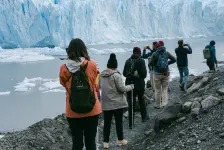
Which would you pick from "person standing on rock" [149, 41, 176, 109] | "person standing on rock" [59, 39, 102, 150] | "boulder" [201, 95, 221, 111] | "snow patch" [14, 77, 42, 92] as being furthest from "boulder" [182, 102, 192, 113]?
"snow patch" [14, 77, 42, 92]

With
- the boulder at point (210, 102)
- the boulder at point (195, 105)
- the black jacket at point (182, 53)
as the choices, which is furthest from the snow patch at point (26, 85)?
the boulder at point (210, 102)

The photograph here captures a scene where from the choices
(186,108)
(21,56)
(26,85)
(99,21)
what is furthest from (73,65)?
(99,21)

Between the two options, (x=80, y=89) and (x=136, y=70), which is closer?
(x=80, y=89)

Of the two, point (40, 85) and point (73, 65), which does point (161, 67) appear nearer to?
point (73, 65)

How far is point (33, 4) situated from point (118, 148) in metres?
34.0

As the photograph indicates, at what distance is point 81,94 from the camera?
2387 millimetres

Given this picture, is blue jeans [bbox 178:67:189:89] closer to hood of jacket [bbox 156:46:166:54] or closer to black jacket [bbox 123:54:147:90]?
hood of jacket [bbox 156:46:166:54]

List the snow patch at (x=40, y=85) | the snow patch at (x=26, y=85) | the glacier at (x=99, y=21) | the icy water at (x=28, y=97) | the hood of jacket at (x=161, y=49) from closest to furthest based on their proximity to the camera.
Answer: the hood of jacket at (x=161, y=49) → the icy water at (x=28, y=97) → the snow patch at (x=40, y=85) → the snow patch at (x=26, y=85) → the glacier at (x=99, y=21)

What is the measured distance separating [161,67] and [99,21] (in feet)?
129

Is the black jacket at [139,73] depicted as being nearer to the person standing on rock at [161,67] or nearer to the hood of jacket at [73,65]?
the person standing on rock at [161,67]

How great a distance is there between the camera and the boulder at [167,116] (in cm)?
411

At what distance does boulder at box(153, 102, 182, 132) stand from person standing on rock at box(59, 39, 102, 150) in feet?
5.66

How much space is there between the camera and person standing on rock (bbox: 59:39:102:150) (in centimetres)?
239

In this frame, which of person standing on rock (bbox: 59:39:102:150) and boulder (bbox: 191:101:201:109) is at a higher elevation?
person standing on rock (bbox: 59:39:102:150)
